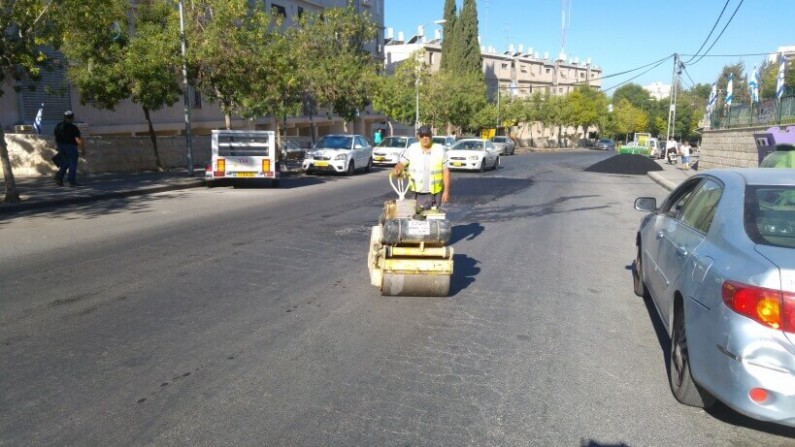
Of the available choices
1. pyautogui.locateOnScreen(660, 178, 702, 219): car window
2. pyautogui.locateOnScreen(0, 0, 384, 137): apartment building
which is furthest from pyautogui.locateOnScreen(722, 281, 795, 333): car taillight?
pyautogui.locateOnScreen(0, 0, 384, 137): apartment building

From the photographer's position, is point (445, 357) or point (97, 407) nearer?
point (97, 407)

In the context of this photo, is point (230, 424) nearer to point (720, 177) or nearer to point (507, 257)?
point (720, 177)

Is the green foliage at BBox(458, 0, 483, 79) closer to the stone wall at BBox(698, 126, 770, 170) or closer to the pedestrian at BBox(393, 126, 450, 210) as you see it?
the stone wall at BBox(698, 126, 770, 170)

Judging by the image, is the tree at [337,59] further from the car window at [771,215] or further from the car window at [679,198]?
the car window at [771,215]

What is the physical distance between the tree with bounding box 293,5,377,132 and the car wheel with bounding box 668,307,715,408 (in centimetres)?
2744

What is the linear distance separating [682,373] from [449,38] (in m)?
69.9

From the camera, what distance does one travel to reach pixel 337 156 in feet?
79.3

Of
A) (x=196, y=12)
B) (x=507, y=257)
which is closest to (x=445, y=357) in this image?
(x=507, y=257)

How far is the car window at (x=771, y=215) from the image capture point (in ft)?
12.4

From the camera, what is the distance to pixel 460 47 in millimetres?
68688

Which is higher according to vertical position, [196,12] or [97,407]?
[196,12]

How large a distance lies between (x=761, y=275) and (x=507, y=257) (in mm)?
5491

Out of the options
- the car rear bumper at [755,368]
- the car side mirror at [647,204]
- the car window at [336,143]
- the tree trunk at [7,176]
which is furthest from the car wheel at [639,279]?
the car window at [336,143]

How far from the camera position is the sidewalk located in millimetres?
13891
